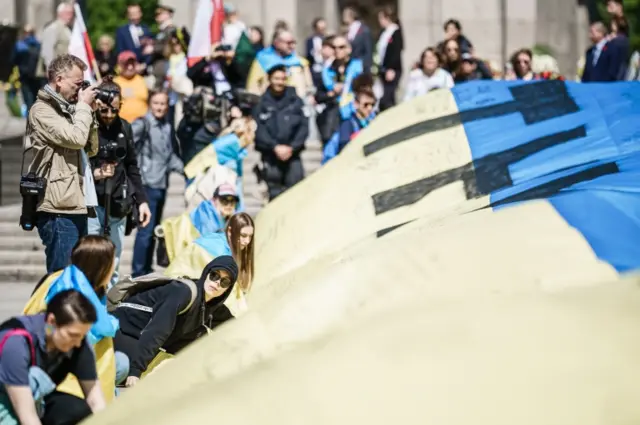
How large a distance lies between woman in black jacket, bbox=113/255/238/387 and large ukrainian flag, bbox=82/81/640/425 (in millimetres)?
726

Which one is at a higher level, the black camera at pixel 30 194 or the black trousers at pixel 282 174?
the black camera at pixel 30 194

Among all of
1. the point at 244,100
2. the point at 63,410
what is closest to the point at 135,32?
the point at 244,100

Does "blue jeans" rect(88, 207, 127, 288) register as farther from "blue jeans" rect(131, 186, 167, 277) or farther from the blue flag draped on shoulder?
the blue flag draped on shoulder

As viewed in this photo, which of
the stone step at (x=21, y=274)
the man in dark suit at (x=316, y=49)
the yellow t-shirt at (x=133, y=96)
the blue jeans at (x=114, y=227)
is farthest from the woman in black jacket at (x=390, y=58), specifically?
the blue jeans at (x=114, y=227)

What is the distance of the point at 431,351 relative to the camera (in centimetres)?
638

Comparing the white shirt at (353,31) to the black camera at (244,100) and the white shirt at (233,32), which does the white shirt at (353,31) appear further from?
the black camera at (244,100)

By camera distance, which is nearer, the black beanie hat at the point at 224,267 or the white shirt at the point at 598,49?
the black beanie hat at the point at 224,267

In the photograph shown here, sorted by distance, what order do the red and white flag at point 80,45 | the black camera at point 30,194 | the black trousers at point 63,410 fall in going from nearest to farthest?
the black trousers at point 63,410 → the black camera at point 30,194 → the red and white flag at point 80,45

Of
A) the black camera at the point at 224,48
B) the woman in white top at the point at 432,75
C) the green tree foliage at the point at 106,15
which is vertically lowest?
the green tree foliage at the point at 106,15

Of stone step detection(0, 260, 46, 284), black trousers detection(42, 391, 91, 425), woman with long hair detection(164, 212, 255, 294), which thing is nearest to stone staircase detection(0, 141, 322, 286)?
stone step detection(0, 260, 46, 284)

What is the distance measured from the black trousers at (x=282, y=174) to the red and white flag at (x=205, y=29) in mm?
1162

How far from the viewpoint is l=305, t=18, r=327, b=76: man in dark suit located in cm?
1773

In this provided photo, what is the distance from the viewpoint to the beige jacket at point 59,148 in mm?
8672

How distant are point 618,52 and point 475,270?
908cm
